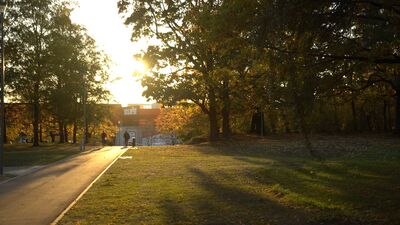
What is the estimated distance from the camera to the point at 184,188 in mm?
14875

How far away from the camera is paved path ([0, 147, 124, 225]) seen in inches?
445

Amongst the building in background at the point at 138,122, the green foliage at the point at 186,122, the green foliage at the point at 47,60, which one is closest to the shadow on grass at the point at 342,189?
the green foliage at the point at 47,60

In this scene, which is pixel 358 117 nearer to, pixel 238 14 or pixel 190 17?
pixel 190 17

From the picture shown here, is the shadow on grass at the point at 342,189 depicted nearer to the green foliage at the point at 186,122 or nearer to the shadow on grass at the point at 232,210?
the shadow on grass at the point at 232,210

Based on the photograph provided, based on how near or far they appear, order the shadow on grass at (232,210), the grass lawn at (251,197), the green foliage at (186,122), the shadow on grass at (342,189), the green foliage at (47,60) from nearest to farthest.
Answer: the shadow on grass at (342,189) → the shadow on grass at (232,210) → the grass lawn at (251,197) → the green foliage at (47,60) → the green foliage at (186,122)

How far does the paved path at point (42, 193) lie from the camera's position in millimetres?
11312

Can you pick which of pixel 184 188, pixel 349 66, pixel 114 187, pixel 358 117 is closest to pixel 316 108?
pixel 349 66

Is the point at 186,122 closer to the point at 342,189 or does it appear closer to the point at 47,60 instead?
the point at 47,60

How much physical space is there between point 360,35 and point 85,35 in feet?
160

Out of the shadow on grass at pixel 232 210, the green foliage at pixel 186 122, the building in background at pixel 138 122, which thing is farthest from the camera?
the building in background at pixel 138 122

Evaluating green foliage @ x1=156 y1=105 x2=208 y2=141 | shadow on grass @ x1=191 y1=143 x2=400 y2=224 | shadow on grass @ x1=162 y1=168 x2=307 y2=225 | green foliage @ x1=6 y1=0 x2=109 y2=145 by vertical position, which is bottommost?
shadow on grass @ x1=162 y1=168 x2=307 y2=225

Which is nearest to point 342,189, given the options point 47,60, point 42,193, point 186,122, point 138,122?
point 42,193

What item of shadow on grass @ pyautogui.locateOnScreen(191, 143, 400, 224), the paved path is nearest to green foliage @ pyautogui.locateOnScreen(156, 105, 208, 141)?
the paved path

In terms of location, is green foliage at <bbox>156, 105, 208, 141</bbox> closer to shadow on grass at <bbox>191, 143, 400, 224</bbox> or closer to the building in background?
the building in background
